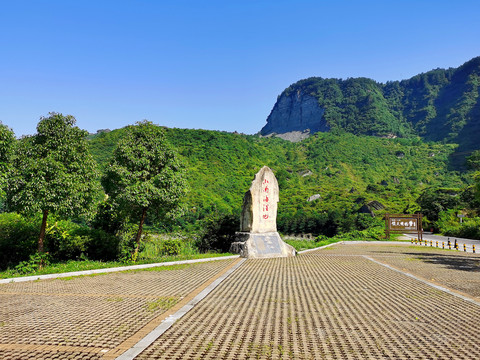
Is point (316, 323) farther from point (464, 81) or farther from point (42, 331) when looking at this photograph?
point (464, 81)

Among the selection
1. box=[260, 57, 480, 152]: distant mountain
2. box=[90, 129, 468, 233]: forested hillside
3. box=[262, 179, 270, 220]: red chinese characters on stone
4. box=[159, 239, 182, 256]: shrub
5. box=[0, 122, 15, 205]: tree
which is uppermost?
box=[260, 57, 480, 152]: distant mountain

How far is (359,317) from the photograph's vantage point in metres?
5.16

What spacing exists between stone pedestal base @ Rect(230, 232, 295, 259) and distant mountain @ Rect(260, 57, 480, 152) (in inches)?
3658

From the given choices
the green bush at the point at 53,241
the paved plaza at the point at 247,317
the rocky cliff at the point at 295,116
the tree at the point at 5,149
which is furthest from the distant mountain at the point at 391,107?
the tree at the point at 5,149

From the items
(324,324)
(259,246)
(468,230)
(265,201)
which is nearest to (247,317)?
(324,324)

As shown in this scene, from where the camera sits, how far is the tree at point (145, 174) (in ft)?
37.5

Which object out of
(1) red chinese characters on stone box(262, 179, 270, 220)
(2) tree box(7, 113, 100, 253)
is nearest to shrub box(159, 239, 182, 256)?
(1) red chinese characters on stone box(262, 179, 270, 220)

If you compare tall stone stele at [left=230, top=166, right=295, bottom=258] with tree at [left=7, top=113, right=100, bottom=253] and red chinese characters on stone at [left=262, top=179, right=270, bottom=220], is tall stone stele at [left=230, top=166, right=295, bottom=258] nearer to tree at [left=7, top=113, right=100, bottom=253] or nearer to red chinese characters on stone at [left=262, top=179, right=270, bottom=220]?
red chinese characters on stone at [left=262, top=179, right=270, bottom=220]

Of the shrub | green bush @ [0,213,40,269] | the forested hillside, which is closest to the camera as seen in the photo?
green bush @ [0,213,40,269]

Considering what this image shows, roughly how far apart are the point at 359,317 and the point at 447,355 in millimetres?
1508

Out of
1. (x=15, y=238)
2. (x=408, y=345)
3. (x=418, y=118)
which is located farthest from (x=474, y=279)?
(x=418, y=118)

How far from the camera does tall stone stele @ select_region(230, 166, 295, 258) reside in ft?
43.4

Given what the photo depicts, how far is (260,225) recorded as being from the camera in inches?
542

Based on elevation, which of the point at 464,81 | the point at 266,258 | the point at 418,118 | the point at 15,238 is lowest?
the point at 266,258
